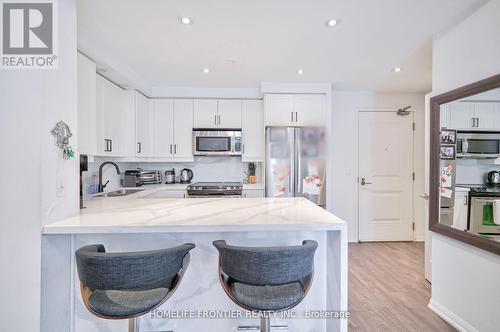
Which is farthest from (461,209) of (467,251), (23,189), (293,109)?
(23,189)

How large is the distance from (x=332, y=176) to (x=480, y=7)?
2.46m

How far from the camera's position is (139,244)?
57.5 inches

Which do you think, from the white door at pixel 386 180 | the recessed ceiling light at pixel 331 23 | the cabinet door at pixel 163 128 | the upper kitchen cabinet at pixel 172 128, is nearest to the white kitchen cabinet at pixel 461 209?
the recessed ceiling light at pixel 331 23

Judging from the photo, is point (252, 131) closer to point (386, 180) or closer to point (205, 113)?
point (205, 113)

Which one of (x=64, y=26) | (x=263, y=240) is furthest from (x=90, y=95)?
(x=263, y=240)

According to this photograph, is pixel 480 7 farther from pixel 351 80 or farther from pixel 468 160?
pixel 351 80

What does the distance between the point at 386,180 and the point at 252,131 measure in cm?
230

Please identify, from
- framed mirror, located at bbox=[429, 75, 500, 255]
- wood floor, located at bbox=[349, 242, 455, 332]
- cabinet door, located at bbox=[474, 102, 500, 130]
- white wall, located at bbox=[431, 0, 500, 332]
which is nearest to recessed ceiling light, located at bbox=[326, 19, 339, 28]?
white wall, located at bbox=[431, 0, 500, 332]

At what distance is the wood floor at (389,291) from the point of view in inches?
72.3

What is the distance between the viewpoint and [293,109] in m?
3.33

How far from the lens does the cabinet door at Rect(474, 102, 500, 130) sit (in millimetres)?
1547

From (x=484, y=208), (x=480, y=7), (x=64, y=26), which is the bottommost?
(x=484, y=208)

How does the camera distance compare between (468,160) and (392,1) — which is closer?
(392,1)

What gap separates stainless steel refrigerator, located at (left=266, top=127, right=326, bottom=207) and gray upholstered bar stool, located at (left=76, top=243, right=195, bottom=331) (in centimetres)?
213
